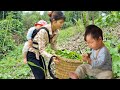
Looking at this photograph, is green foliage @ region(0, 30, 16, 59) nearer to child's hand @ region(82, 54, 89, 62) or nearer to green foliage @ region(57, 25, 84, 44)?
green foliage @ region(57, 25, 84, 44)

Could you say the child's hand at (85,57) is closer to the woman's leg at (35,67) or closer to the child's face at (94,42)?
the child's face at (94,42)

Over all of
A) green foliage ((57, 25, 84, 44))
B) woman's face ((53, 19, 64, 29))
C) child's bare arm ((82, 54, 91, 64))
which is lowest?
child's bare arm ((82, 54, 91, 64))

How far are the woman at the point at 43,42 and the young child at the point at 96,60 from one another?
24 centimetres

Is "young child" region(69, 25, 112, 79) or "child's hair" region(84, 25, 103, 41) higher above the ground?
"child's hair" region(84, 25, 103, 41)

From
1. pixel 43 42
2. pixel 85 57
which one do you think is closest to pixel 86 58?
pixel 85 57

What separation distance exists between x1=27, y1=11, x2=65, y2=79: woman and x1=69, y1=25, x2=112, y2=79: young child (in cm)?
24

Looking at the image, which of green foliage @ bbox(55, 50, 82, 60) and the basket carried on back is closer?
the basket carried on back

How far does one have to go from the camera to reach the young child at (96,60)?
305 centimetres

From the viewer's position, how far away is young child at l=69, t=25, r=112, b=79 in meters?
3.05

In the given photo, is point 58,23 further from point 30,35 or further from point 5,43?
point 5,43

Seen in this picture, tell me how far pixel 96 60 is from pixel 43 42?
0.45 m

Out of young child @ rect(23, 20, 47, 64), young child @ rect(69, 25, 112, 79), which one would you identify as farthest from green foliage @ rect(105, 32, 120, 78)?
young child @ rect(23, 20, 47, 64)
